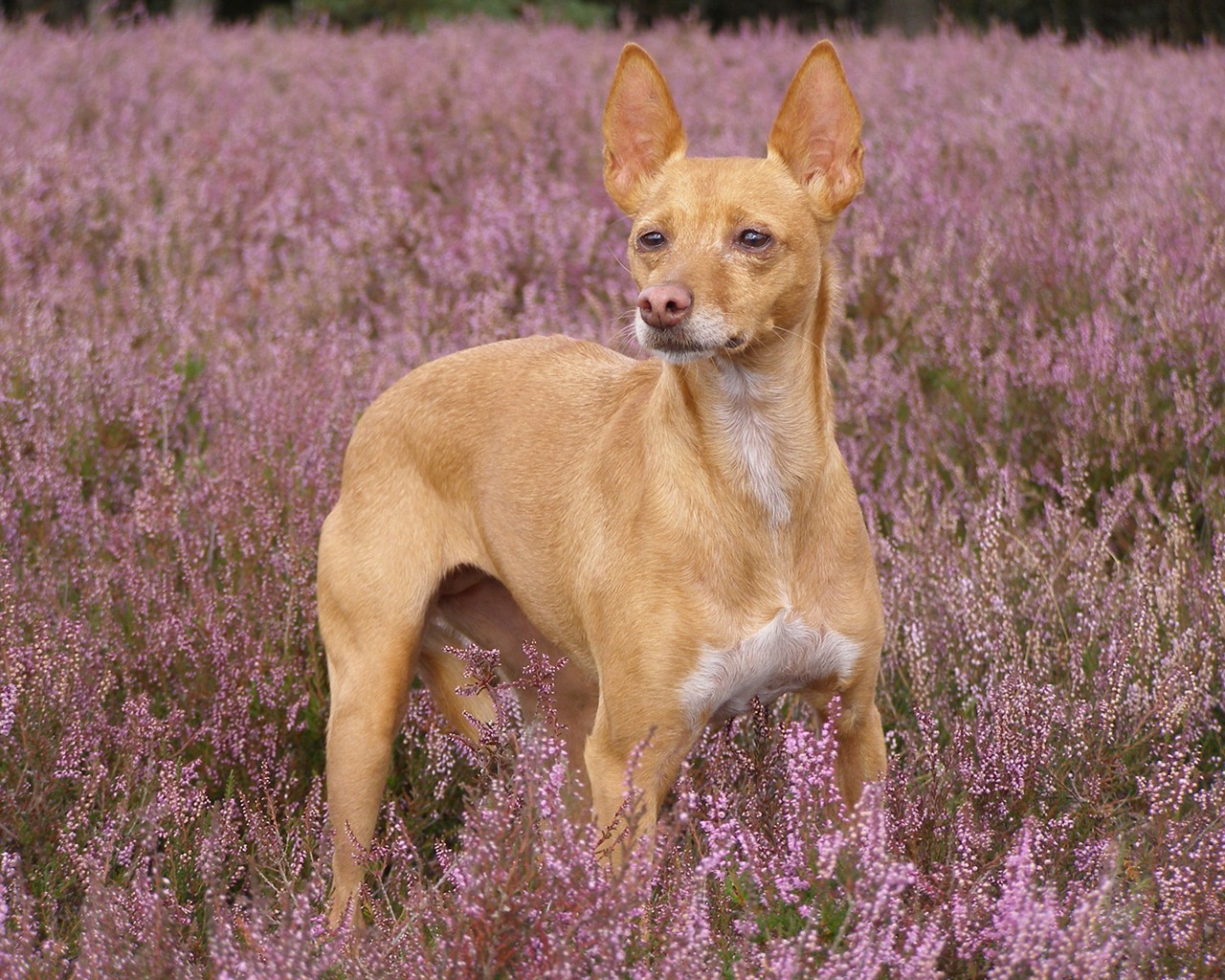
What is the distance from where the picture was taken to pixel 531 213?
6375 millimetres

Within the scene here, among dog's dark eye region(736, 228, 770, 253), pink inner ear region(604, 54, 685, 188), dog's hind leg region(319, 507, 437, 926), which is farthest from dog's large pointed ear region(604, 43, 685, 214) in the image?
dog's hind leg region(319, 507, 437, 926)

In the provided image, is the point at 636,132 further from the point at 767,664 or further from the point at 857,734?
the point at 857,734

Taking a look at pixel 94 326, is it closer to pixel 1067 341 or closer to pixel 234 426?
pixel 234 426

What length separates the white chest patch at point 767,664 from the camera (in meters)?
2.61

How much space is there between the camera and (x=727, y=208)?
2.70m

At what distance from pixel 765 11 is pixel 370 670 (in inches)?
847

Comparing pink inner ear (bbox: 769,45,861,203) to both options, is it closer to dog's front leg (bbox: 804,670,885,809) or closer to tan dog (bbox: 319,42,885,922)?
tan dog (bbox: 319,42,885,922)

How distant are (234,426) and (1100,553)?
8.98 ft

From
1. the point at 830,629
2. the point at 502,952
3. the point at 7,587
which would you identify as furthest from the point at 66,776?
the point at 830,629

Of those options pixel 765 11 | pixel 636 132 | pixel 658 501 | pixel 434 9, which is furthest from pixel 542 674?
pixel 765 11

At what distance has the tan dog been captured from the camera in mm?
2631

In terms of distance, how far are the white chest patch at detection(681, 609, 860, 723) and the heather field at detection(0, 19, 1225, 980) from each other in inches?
7.9

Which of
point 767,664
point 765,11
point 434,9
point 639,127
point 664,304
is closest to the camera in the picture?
point 664,304

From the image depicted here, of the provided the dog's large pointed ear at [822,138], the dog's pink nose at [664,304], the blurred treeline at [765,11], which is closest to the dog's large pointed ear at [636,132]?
the dog's large pointed ear at [822,138]
